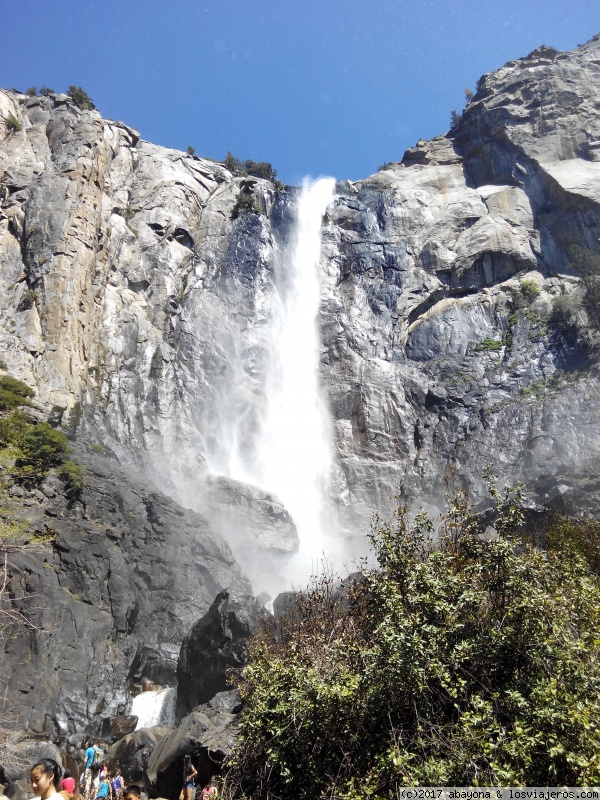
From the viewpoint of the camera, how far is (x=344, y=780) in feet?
25.9

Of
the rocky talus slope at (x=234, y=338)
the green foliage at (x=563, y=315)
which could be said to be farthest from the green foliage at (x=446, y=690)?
the green foliage at (x=563, y=315)

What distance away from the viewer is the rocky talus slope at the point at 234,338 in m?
26.6

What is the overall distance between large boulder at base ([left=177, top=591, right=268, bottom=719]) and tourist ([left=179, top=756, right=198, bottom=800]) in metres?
6.93

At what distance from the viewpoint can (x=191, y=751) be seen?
14141 mm

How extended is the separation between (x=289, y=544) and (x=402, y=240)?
107ft

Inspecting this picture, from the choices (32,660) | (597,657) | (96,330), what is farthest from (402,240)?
(597,657)

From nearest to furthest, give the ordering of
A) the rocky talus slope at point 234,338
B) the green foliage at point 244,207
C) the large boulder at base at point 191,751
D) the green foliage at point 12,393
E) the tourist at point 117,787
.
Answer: the large boulder at base at point 191,751 < the tourist at point 117,787 < the rocky talus slope at point 234,338 < the green foliage at point 12,393 < the green foliage at point 244,207

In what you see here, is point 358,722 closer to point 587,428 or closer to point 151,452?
point 151,452

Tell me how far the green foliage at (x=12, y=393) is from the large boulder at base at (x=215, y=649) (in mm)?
14949

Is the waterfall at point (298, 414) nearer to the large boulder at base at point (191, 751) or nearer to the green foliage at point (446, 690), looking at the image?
the large boulder at base at point (191, 751)

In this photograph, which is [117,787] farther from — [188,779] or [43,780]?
[43,780]

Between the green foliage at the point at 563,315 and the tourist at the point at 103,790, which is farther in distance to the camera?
the green foliage at the point at 563,315

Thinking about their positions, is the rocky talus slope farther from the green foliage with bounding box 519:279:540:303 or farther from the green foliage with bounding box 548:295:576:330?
the green foliage with bounding box 548:295:576:330

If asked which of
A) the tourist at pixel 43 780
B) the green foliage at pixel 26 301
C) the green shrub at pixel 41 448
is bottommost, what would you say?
the tourist at pixel 43 780
